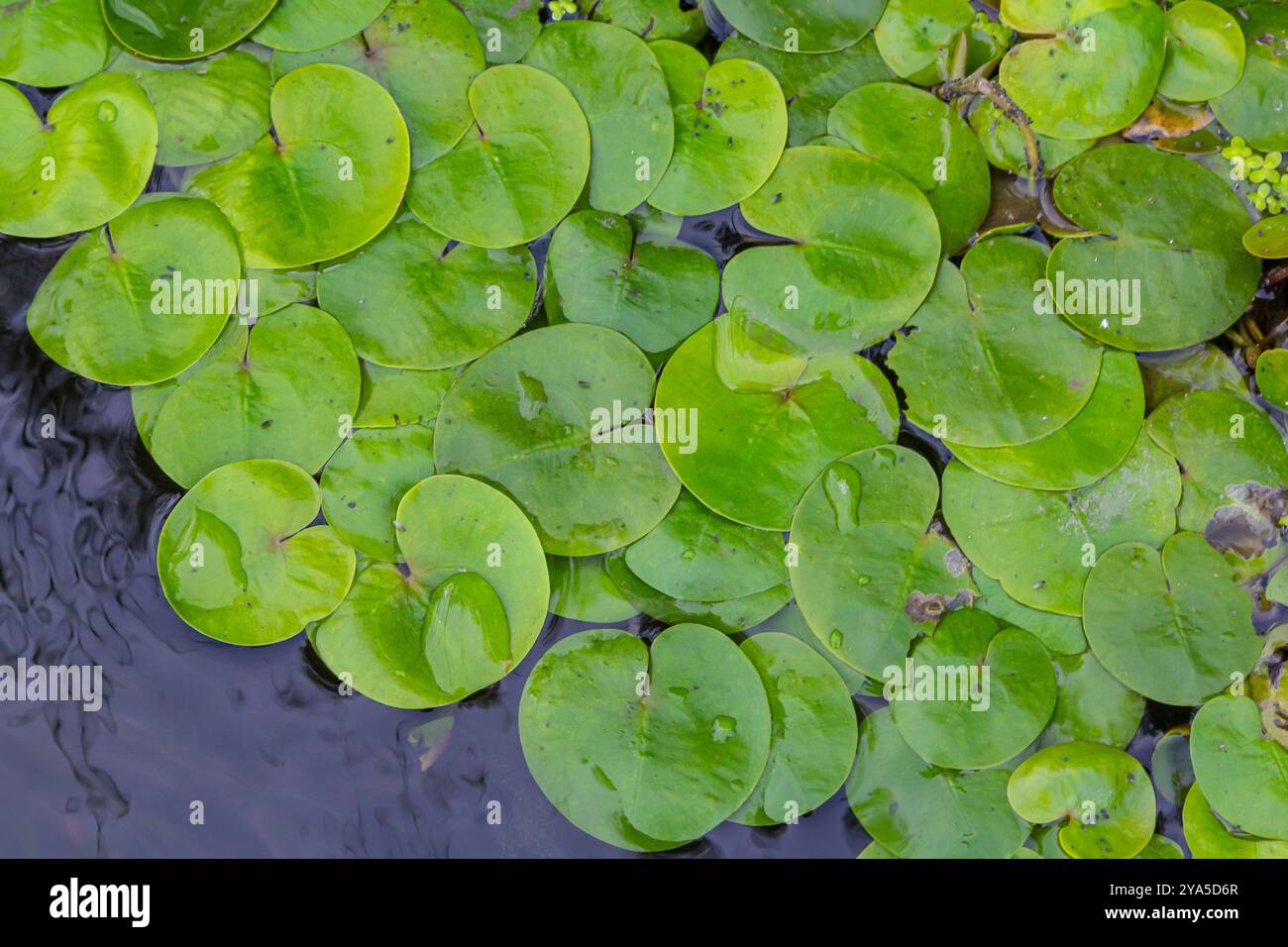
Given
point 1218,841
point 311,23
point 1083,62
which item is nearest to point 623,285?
point 311,23

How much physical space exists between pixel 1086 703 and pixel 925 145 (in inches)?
63.1

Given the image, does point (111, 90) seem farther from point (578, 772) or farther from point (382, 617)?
point (578, 772)

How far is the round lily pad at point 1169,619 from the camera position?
2465mm

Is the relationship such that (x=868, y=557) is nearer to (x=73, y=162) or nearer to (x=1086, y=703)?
(x=1086, y=703)

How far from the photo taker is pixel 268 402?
2.47 m

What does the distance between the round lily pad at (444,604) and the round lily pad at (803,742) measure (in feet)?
2.29

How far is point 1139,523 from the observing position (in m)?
2.48

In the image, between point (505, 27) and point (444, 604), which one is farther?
point (505, 27)

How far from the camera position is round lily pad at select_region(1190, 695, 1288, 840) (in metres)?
2.47

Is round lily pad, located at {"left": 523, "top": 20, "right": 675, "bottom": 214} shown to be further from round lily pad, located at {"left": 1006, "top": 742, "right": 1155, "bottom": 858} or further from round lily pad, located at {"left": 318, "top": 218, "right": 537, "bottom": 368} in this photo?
round lily pad, located at {"left": 1006, "top": 742, "right": 1155, "bottom": 858}

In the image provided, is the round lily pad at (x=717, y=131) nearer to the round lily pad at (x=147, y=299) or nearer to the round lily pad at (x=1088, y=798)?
the round lily pad at (x=147, y=299)

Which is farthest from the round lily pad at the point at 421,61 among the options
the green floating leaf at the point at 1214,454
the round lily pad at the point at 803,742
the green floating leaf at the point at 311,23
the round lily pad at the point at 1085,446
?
the green floating leaf at the point at 1214,454
